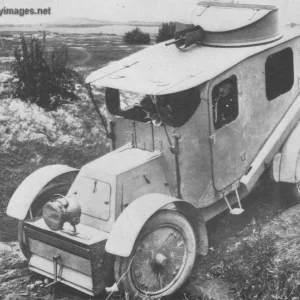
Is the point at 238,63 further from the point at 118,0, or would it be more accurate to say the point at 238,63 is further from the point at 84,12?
the point at 84,12

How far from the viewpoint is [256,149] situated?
21.7 feet

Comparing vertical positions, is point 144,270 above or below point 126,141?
below

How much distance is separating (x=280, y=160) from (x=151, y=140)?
1662 millimetres

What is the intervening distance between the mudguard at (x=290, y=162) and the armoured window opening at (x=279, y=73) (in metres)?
0.59

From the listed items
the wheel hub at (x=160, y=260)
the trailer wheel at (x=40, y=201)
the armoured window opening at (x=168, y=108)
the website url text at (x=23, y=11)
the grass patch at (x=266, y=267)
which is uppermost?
the website url text at (x=23, y=11)

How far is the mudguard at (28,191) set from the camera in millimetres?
5855

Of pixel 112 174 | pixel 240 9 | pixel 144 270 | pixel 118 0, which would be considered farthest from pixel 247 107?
pixel 118 0

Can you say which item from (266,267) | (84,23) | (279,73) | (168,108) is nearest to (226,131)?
(168,108)

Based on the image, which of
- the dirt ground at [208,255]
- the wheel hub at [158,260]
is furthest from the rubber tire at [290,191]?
the wheel hub at [158,260]

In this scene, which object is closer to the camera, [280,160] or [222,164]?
[222,164]

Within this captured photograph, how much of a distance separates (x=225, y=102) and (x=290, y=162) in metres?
1.22

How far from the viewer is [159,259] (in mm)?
5363

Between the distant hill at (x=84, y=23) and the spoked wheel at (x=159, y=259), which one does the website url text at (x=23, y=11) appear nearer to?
the spoked wheel at (x=159, y=259)

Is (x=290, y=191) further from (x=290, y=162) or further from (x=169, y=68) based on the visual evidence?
(x=169, y=68)
